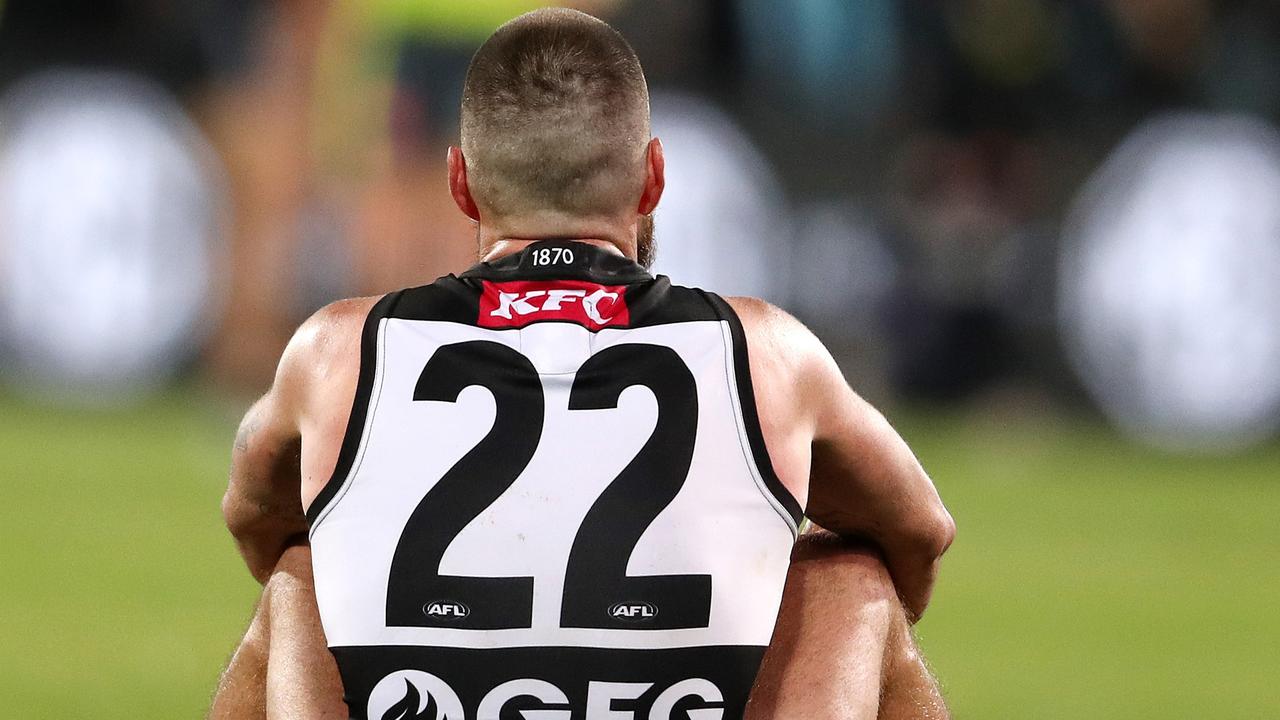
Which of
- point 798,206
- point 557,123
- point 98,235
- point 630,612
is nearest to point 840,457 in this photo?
point 630,612

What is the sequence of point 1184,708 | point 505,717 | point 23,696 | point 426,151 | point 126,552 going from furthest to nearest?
point 426,151, point 126,552, point 1184,708, point 23,696, point 505,717

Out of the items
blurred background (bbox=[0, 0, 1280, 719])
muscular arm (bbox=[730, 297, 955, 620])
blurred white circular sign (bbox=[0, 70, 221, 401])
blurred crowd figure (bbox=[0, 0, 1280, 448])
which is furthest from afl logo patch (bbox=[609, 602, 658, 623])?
blurred white circular sign (bbox=[0, 70, 221, 401])

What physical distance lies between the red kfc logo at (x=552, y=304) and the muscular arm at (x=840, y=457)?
0.23m

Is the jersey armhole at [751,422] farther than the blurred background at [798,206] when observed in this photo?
No

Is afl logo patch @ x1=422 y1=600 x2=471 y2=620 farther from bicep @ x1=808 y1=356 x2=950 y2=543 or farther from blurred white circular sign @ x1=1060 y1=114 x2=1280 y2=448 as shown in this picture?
blurred white circular sign @ x1=1060 y1=114 x2=1280 y2=448

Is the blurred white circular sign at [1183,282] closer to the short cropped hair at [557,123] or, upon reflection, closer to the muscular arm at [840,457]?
the muscular arm at [840,457]

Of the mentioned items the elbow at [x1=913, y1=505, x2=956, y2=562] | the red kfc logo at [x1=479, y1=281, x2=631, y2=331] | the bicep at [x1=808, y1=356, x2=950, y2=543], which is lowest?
the elbow at [x1=913, y1=505, x2=956, y2=562]

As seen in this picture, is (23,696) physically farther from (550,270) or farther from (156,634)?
(550,270)

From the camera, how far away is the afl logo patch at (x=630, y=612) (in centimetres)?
327

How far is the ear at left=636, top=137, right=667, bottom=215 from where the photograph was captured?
3.62 m

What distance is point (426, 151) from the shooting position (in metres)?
12.3

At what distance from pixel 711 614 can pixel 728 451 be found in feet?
0.89

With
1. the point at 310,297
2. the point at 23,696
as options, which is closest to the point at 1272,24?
the point at 310,297

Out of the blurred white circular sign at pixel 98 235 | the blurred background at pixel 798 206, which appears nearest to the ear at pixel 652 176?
the blurred background at pixel 798 206
